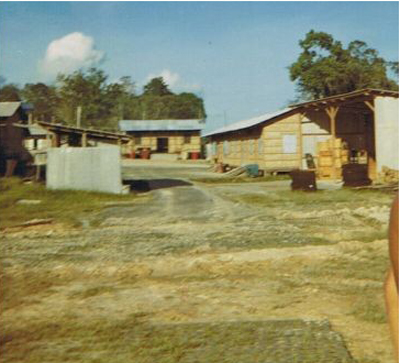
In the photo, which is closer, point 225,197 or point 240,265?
point 240,265

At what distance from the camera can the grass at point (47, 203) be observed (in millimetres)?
11375

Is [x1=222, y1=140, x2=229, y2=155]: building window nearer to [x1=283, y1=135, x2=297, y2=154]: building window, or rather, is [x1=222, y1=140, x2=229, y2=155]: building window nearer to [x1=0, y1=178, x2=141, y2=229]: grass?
[x1=283, y1=135, x2=297, y2=154]: building window

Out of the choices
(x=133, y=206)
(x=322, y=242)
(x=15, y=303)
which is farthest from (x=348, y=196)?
(x=15, y=303)

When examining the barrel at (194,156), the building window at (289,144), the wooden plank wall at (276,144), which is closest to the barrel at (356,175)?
the wooden plank wall at (276,144)

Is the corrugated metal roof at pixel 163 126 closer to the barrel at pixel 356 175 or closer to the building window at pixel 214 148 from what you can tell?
the building window at pixel 214 148

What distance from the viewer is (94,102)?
62.6 meters

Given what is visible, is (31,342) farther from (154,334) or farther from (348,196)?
(348,196)

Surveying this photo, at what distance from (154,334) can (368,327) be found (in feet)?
5.45

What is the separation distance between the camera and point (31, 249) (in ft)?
25.8

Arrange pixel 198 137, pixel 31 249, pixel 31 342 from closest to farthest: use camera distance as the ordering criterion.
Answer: pixel 31 342
pixel 31 249
pixel 198 137

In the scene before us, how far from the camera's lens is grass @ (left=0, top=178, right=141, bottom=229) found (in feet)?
37.3

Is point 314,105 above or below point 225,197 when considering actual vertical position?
above

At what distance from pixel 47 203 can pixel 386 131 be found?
1173cm

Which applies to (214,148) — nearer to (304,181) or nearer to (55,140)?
(55,140)
